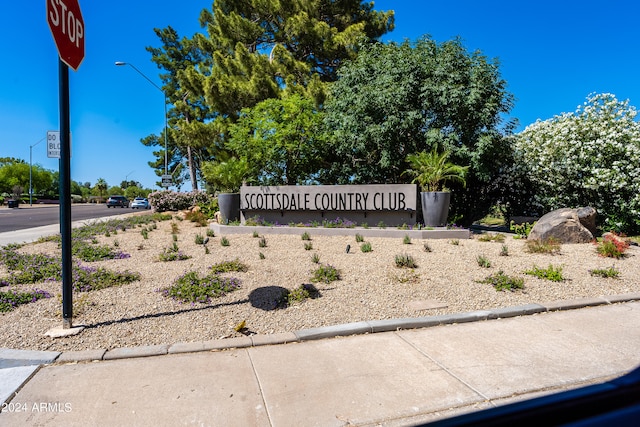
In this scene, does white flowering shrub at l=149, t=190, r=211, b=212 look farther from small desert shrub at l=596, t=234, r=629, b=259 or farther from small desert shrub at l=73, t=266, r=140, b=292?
small desert shrub at l=596, t=234, r=629, b=259

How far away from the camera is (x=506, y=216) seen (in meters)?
15.4

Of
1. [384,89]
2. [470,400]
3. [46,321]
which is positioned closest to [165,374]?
[46,321]

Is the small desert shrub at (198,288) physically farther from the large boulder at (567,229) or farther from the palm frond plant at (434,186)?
the large boulder at (567,229)

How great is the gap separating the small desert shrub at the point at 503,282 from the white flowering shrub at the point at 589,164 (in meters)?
8.78

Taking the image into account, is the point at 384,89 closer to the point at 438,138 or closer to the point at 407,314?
the point at 438,138

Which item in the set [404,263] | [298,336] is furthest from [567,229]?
[298,336]

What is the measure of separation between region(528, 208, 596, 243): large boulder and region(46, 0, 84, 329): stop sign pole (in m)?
9.09

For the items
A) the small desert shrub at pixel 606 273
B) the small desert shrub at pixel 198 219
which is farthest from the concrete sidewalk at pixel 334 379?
the small desert shrub at pixel 198 219

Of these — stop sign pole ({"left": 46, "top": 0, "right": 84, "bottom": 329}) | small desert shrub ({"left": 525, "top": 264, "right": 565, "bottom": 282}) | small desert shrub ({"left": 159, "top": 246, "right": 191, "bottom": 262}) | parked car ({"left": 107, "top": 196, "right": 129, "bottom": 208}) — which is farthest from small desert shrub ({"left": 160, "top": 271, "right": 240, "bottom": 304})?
parked car ({"left": 107, "top": 196, "right": 129, "bottom": 208})

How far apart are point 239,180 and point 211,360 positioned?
9451mm

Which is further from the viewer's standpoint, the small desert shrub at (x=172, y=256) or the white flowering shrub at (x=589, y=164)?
the white flowering shrub at (x=589, y=164)

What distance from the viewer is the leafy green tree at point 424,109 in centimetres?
1177

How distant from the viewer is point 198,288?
5332 mm

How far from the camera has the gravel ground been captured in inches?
168
